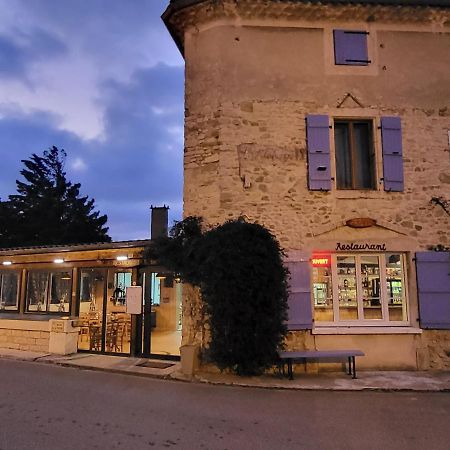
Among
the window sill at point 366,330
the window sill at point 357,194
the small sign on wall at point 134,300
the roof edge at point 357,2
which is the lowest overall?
the window sill at point 366,330

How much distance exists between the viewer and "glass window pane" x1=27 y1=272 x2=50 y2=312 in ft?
42.1

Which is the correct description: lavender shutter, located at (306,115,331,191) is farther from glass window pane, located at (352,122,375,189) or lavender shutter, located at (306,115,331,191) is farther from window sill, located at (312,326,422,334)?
window sill, located at (312,326,422,334)

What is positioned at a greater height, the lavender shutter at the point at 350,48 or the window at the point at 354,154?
the lavender shutter at the point at 350,48

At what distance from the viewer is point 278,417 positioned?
6012 mm

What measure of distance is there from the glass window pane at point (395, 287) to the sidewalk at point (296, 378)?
48.5 inches

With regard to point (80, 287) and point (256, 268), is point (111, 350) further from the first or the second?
point (256, 268)

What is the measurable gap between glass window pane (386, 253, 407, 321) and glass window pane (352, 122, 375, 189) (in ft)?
5.57

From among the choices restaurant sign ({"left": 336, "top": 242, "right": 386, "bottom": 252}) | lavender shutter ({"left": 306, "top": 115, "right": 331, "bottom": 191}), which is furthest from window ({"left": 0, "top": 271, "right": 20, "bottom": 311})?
restaurant sign ({"left": 336, "top": 242, "right": 386, "bottom": 252})

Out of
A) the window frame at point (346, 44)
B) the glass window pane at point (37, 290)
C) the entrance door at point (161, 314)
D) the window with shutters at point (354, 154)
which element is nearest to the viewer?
the window with shutters at point (354, 154)

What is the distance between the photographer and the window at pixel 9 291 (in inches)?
530

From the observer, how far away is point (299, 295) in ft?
30.7

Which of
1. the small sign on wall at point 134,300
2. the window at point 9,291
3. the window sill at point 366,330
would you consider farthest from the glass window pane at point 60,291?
the window sill at point 366,330

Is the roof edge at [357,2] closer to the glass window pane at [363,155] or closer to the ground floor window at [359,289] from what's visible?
the glass window pane at [363,155]

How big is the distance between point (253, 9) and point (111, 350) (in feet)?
29.2
